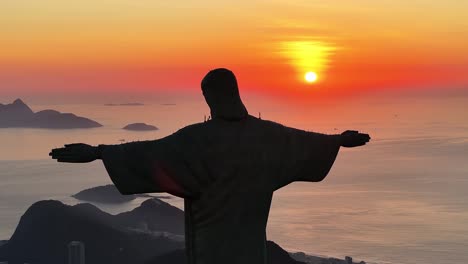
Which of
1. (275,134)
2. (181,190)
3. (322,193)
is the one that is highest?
(322,193)

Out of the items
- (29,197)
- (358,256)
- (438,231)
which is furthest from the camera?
(29,197)

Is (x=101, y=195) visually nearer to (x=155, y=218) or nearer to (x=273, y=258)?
(x=155, y=218)

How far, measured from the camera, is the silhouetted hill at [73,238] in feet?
349

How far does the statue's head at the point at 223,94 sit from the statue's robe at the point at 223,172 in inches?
1.8

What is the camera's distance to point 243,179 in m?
3.43

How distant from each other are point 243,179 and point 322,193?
130021mm

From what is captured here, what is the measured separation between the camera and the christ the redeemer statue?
3.25m

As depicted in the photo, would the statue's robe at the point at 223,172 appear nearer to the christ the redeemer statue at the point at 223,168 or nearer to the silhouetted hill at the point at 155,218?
the christ the redeemer statue at the point at 223,168

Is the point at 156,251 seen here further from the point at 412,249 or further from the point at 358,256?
the point at 412,249

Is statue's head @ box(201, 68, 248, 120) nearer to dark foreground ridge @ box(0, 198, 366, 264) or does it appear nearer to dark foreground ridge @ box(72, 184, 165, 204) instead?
dark foreground ridge @ box(0, 198, 366, 264)

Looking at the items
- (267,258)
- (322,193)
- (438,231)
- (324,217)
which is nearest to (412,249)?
(438,231)

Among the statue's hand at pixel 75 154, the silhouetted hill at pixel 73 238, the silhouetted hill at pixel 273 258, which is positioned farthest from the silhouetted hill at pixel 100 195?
the statue's hand at pixel 75 154

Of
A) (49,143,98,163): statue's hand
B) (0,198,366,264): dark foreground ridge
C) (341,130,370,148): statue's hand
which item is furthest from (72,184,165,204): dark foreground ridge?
(49,143,98,163): statue's hand

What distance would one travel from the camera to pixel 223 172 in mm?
3379
